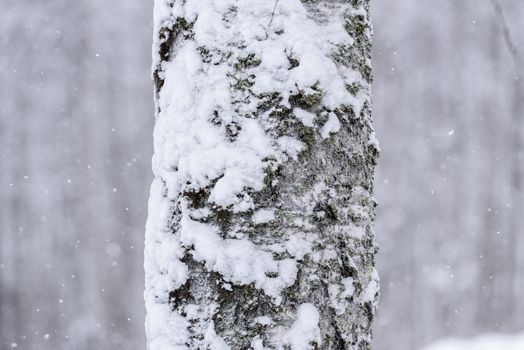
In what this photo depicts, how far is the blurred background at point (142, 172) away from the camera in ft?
30.2

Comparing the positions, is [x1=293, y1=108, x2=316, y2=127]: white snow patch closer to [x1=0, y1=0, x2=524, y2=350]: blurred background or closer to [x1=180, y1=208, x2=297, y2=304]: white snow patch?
[x1=180, y1=208, x2=297, y2=304]: white snow patch

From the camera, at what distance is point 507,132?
12.3 meters

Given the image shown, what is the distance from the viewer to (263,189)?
72 centimetres

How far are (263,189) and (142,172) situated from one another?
1014 cm

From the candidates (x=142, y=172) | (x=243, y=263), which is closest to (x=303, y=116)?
(x=243, y=263)

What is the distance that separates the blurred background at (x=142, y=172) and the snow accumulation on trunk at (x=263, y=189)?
7452 mm

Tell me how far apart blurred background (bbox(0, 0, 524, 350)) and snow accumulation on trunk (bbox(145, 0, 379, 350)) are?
Result: 7452 millimetres

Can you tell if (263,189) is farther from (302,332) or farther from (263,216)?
(302,332)

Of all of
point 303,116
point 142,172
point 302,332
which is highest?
point 142,172

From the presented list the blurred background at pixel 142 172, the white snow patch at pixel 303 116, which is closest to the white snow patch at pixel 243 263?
the white snow patch at pixel 303 116

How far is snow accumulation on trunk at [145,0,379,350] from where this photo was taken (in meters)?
0.71

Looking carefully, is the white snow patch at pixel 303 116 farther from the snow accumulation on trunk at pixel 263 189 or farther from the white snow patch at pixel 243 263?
the white snow patch at pixel 243 263

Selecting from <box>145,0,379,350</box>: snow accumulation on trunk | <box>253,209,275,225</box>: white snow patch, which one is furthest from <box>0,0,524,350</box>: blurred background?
<box>253,209,275,225</box>: white snow patch

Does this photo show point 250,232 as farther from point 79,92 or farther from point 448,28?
point 448,28
